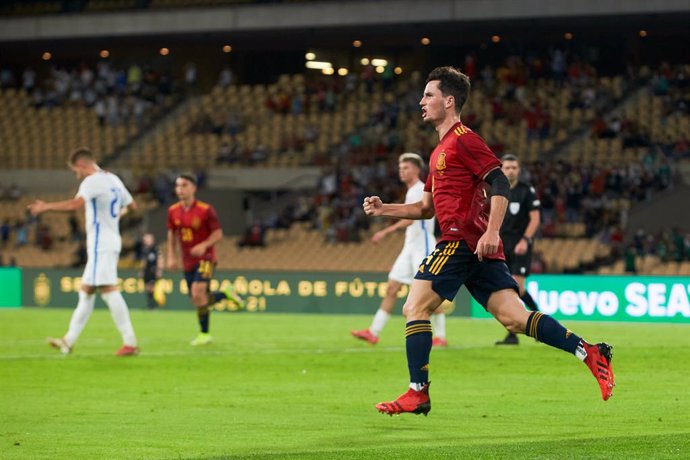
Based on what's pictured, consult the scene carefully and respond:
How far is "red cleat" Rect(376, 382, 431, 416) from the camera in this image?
8.95m

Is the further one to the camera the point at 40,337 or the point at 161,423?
the point at 40,337

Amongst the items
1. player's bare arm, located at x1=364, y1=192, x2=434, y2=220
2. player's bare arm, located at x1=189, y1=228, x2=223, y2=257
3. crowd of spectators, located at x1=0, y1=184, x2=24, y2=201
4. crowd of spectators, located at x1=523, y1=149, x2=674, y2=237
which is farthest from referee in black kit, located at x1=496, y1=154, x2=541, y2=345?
crowd of spectators, located at x1=0, y1=184, x2=24, y2=201

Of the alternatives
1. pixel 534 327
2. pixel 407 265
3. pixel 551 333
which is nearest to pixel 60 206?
pixel 407 265

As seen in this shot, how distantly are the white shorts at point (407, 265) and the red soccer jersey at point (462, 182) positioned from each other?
26.3 feet

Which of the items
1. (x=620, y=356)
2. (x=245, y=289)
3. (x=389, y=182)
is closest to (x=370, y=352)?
(x=620, y=356)

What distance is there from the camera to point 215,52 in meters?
49.6

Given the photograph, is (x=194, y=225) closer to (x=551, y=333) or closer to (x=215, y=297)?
(x=215, y=297)

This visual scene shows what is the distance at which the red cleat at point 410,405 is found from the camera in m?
8.95

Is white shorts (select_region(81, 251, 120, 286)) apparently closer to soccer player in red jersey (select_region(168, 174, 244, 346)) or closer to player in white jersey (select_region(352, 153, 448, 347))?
soccer player in red jersey (select_region(168, 174, 244, 346))

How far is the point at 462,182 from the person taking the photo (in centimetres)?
927

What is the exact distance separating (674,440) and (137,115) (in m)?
A: 38.4

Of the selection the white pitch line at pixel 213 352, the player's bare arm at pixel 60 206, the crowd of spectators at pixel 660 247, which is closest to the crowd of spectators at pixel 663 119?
the crowd of spectators at pixel 660 247

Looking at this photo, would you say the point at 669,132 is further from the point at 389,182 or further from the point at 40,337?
the point at 40,337

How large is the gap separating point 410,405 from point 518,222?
25.9 feet
